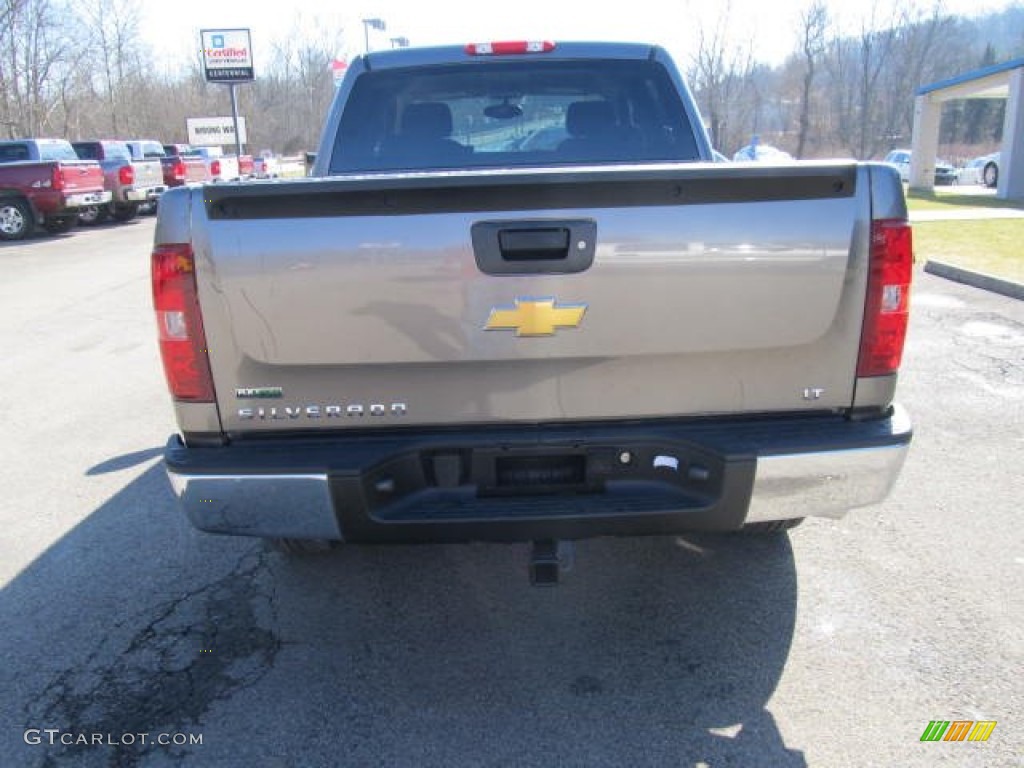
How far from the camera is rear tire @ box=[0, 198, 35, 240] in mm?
17594

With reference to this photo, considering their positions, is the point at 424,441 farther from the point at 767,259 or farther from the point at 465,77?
the point at 465,77

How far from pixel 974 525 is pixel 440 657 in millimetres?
2584

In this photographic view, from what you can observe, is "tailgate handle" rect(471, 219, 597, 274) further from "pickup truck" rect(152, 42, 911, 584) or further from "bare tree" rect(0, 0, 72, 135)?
"bare tree" rect(0, 0, 72, 135)

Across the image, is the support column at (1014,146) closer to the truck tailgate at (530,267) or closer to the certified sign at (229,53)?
the certified sign at (229,53)

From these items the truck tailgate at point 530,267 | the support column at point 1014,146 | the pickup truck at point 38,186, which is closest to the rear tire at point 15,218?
the pickup truck at point 38,186

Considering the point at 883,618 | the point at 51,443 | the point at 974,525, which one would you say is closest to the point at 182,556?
the point at 51,443

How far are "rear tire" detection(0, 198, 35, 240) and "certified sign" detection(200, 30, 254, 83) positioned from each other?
6.81 metres

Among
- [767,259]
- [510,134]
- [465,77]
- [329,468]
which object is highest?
[465,77]

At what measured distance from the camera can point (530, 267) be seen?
2408mm

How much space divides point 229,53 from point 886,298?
23.8 metres

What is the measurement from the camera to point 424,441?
257cm

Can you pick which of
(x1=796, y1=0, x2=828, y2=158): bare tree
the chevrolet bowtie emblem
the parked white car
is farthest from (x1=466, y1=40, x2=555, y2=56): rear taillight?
(x1=796, y1=0, x2=828, y2=158): bare tree

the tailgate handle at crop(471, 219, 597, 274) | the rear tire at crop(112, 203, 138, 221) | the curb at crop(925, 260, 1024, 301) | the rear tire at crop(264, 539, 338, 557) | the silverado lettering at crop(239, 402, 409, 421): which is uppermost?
the tailgate handle at crop(471, 219, 597, 274)

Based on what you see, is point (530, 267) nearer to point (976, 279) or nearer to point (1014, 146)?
point (976, 279)
